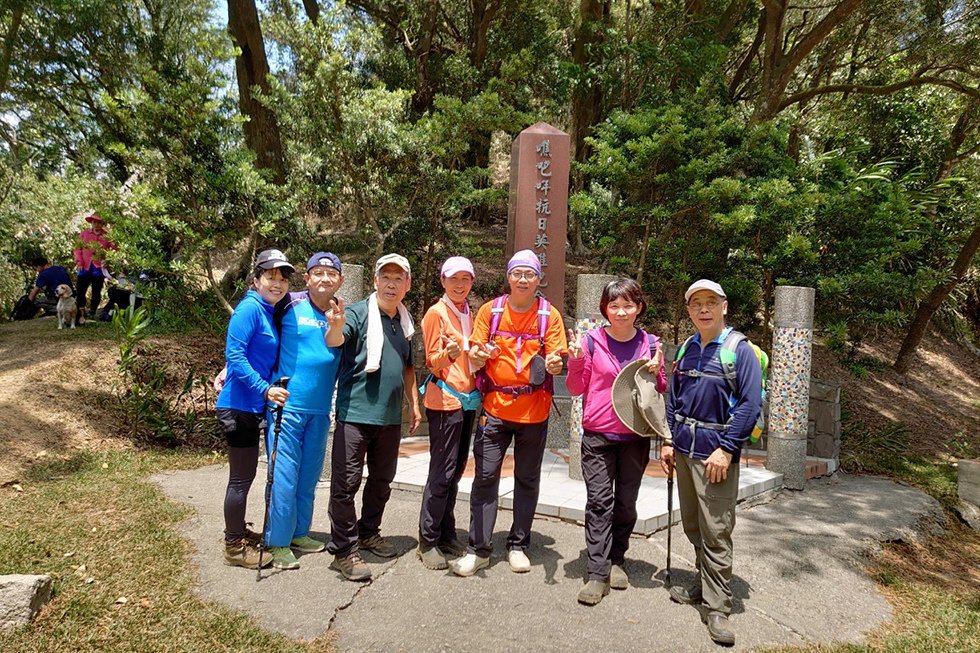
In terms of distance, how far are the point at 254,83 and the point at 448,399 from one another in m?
9.41

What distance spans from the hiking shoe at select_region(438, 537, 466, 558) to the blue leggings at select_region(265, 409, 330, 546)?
2.97 feet

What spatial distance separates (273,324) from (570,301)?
10348mm

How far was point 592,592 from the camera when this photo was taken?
3.57 m

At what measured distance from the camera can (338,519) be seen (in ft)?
12.4

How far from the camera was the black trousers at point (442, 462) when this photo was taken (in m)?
3.85

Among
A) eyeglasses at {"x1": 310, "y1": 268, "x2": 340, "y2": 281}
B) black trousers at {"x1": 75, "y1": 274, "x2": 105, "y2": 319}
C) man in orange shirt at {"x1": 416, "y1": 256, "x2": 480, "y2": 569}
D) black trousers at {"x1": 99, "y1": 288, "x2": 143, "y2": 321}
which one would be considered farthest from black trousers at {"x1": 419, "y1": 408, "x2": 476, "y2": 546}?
black trousers at {"x1": 75, "y1": 274, "x2": 105, "y2": 319}

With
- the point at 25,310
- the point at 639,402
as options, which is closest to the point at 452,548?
the point at 639,402

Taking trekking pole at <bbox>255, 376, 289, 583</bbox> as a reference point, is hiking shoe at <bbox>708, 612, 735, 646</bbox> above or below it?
below

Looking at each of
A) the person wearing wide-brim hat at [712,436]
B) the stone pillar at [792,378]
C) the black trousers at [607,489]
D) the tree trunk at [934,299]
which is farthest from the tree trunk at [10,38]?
the tree trunk at [934,299]

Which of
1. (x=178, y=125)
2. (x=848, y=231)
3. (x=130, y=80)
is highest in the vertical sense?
(x=130, y=80)

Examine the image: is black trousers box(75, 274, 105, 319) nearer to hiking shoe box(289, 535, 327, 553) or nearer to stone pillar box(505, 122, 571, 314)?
stone pillar box(505, 122, 571, 314)

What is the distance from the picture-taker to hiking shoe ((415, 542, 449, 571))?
12.9 feet

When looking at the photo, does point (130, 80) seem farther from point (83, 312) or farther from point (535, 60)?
point (535, 60)

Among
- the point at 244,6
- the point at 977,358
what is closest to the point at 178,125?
the point at 244,6
